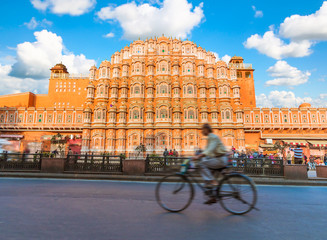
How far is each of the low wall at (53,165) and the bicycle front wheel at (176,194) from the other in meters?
8.77

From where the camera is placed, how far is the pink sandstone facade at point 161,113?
36.8m

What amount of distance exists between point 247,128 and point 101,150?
26993 mm

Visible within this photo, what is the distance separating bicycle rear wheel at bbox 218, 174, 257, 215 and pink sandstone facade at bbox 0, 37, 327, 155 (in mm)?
31171

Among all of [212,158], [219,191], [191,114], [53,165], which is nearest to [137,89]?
[191,114]

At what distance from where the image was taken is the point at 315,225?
3990 millimetres

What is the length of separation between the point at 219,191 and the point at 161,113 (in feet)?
108

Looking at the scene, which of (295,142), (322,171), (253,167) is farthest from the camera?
(295,142)

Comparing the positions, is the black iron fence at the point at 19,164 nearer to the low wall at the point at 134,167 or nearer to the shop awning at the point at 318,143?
the low wall at the point at 134,167

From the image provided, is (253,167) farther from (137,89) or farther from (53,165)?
(137,89)

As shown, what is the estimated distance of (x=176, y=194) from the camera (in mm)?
4727

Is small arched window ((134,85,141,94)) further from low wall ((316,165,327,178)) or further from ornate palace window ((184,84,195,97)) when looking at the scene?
low wall ((316,165,327,178))

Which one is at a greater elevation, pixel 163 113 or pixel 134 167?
pixel 163 113

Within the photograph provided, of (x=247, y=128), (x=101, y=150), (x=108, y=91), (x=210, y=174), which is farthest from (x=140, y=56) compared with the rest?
(x=210, y=174)

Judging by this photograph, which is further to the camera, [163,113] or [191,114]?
[191,114]
